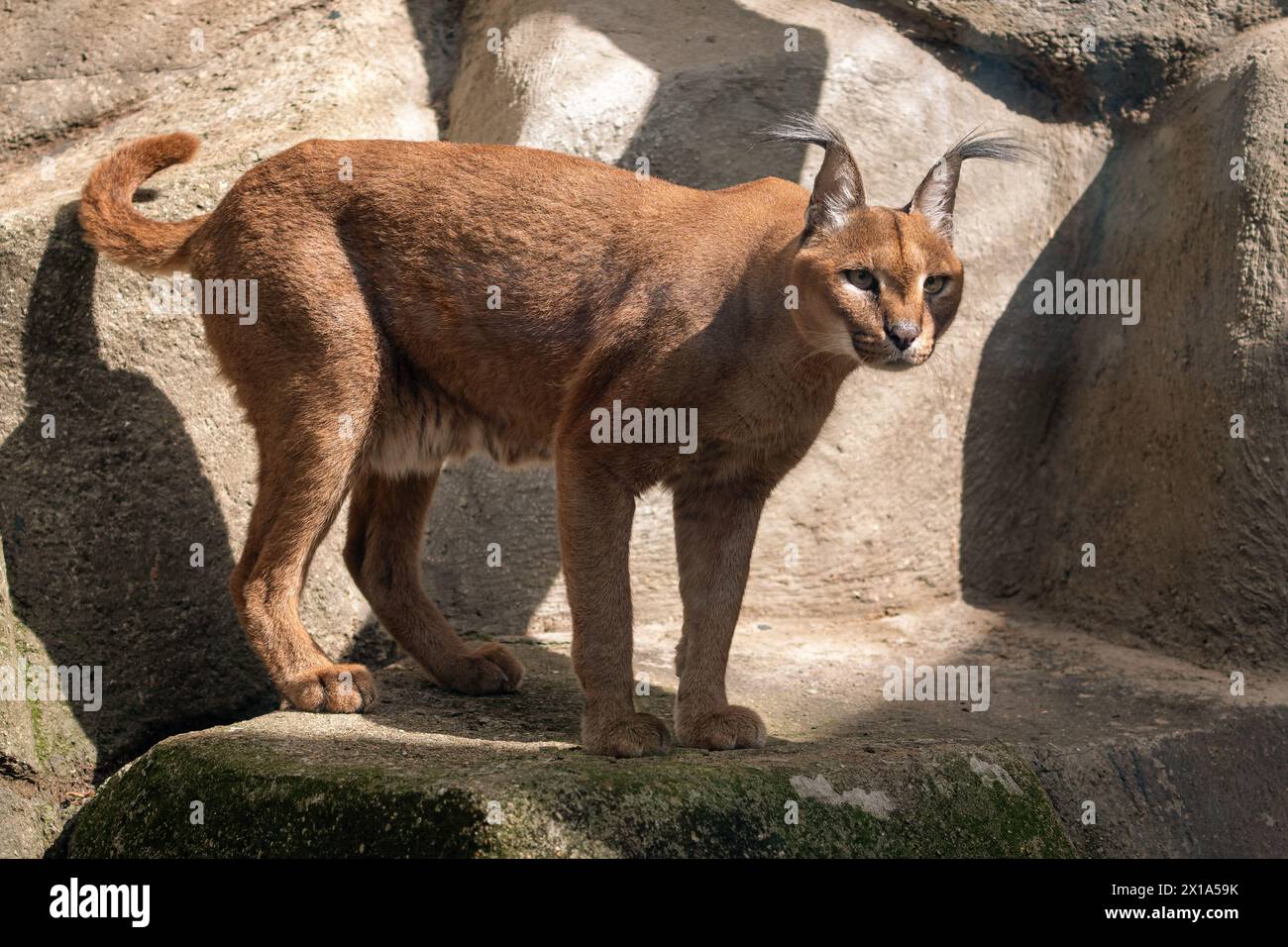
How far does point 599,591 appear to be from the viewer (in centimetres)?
449

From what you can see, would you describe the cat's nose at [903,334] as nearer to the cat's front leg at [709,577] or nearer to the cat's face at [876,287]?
the cat's face at [876,287]

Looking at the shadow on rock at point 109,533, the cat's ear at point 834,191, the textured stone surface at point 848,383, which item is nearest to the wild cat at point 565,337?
the cat's ear at point 834,191

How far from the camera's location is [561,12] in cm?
696

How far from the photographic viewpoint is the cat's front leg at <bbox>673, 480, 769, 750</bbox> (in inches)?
187

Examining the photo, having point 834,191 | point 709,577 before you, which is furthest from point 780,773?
point 834,191

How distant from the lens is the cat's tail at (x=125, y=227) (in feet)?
17.1

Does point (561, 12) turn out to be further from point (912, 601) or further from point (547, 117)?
point (912, 601)

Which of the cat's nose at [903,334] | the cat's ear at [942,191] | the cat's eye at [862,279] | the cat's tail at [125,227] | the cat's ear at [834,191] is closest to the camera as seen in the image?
the cat's nose at [903,334]

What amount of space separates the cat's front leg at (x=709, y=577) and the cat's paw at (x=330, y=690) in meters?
1.10

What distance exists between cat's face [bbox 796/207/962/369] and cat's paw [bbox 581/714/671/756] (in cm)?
134

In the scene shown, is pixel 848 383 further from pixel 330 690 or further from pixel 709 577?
pixel 330 690

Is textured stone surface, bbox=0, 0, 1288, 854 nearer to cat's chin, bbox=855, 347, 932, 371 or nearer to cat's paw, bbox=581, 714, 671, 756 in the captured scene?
cat's paw, bbox=581, 714, 671, 756

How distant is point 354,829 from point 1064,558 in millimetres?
4105

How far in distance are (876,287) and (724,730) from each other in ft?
5.01
